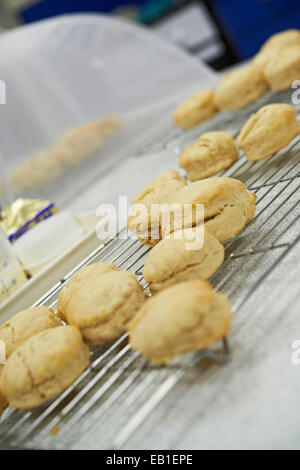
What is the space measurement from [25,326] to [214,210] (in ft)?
1.40

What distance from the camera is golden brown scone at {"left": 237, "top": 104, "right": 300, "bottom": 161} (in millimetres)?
1171

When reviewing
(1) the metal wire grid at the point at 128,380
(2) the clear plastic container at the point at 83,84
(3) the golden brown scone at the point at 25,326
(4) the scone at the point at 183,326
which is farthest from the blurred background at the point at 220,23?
(4) the scone at the point at 183,326

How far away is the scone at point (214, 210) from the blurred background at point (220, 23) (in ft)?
8.82

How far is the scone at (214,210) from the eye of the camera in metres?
0.91

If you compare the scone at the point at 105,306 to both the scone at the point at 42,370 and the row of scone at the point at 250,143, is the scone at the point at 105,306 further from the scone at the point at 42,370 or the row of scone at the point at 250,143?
the row of scone at the point at 250,143

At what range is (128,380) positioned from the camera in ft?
2.36

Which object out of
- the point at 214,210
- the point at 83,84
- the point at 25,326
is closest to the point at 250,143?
the point at 214,210

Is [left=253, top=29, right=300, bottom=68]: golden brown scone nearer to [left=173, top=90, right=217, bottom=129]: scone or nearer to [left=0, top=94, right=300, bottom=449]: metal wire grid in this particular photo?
[left=173, top=90, right=217, bottom=129]: scone

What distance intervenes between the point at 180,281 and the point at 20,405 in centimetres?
33

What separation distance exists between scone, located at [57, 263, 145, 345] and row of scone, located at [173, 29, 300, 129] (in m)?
1.01

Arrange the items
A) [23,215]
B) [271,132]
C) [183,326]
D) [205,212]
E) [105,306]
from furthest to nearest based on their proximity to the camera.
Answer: [23,215]
[271,132]
[205,212]
[105,306]
[183,326]

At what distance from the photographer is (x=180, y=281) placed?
2.67 ft

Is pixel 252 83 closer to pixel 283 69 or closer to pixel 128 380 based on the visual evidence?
pixel 283 69

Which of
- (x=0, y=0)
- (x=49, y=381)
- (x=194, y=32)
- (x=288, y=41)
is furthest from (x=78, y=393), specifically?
(x=0, y=0)
